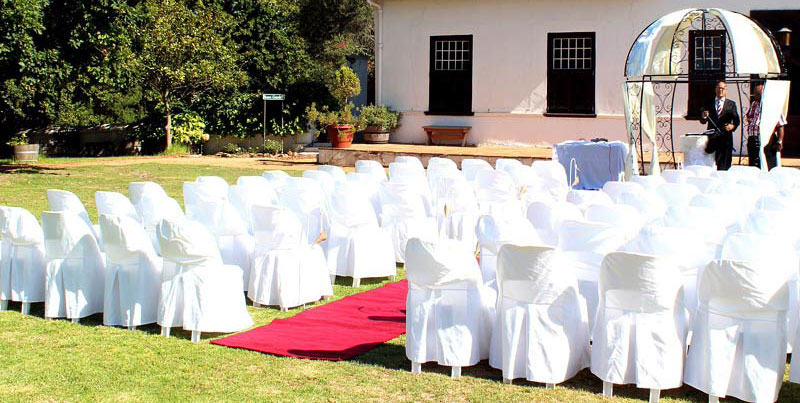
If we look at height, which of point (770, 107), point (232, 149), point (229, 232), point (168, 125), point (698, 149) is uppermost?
point (770, 107)

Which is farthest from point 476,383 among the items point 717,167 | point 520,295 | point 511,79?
point 511,79

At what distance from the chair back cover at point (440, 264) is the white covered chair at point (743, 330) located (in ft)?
4.57

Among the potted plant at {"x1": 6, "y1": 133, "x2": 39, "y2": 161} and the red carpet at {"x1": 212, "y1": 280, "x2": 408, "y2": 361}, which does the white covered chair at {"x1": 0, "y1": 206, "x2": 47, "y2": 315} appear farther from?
the potted plant at {"x1": 6, "y1": 133, "x2": 39, "y2": 161}

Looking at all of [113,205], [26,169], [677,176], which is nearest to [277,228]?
[113,205]

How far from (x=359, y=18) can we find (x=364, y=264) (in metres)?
23.9

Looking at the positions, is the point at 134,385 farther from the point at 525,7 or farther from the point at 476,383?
the point at 525,7

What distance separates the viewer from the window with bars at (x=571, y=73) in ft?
67.7

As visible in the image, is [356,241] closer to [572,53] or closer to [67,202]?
[67,202]

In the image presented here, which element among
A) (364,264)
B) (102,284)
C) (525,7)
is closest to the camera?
(102,284)

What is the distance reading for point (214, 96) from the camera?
992 inches

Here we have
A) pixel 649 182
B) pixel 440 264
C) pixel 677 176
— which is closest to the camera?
pixel 440 264

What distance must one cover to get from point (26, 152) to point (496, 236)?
1840 centimetres

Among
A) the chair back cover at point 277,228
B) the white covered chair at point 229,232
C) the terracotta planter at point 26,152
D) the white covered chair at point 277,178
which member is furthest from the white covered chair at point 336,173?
the terracotta planter at point 26,152

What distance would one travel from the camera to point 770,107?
43.1ft
